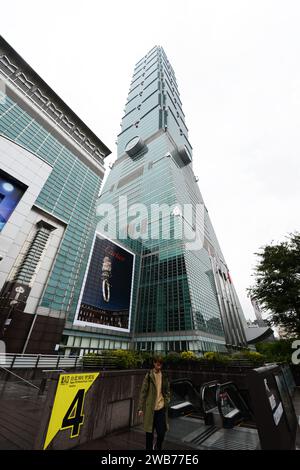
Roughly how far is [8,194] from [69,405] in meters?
15.2

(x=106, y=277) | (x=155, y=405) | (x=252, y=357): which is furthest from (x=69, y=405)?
(x=106, y=277)

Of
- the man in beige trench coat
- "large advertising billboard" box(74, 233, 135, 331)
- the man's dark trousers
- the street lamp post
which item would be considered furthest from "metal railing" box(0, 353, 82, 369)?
"large advertising billboard" box(74, 233, 135, 331)

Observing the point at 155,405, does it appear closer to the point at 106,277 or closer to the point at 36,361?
the point at 36,361

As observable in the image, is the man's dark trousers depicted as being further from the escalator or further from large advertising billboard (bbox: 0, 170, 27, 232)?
large advertising billboard (bbox: 0, 170, 27, 232)

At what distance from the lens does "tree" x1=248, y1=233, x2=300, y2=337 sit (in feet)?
52.8

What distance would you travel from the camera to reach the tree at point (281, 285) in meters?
16.1

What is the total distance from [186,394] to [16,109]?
4853 centimetres

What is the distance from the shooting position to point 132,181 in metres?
81.0

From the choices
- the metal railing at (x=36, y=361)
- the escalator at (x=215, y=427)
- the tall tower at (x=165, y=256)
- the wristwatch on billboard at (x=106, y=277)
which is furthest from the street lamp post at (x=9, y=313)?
the tall tower at (x=165, y=256)

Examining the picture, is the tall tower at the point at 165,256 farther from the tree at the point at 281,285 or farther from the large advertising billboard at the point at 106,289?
the tree at the point at 281,285

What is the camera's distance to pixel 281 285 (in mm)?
17016

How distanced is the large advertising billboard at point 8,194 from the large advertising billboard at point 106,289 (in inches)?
864
